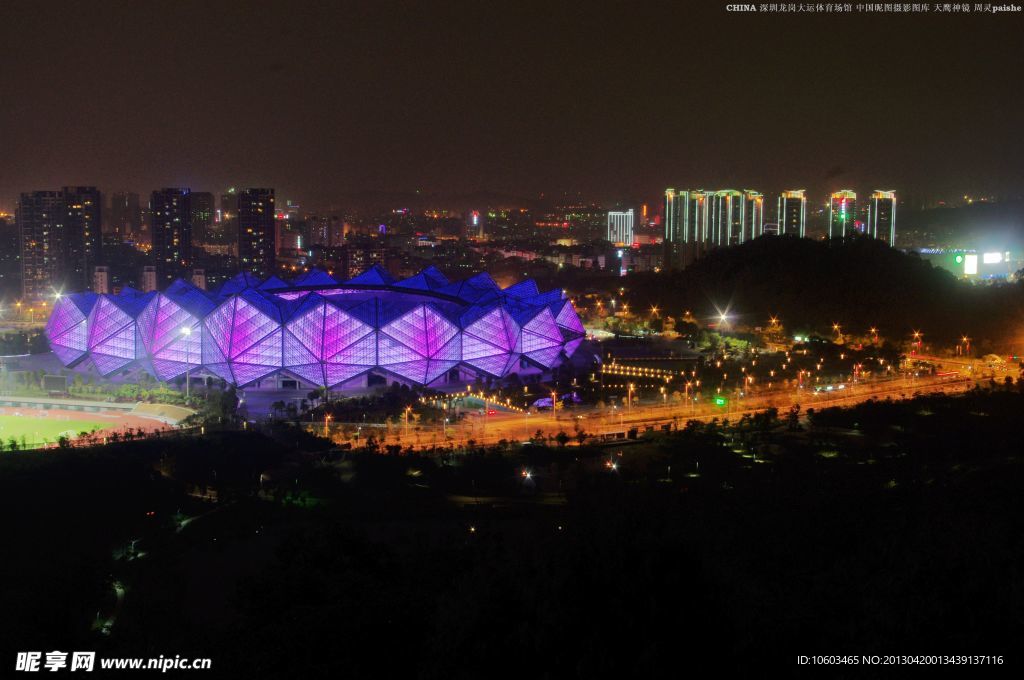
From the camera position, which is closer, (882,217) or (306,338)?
(306,338)

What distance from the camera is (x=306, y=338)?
20438 millimetres

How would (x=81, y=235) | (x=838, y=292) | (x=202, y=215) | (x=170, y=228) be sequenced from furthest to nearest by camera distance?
(x=202, y=215) < (x=170, y=228) < (x=81, y=235) < (x=838, y=292)

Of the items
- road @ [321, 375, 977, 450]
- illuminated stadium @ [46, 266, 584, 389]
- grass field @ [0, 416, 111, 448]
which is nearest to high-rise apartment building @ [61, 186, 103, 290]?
illuminated stadium @ [46, 266, 584, 389]

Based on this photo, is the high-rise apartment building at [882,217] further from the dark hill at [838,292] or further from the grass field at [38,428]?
the grass field at [38,428]

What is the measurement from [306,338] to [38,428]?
5.07m

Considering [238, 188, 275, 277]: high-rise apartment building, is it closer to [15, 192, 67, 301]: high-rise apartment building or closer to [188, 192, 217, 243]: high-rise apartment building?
[15, 192, 67, 301]: high-rise apartment building

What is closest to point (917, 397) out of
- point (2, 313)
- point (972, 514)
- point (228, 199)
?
point (972, 514)

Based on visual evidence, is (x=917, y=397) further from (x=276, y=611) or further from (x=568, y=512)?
(x=276, y=611)

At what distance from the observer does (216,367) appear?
20.6 m

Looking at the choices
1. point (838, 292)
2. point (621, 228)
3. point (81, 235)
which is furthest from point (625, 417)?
point (621, 228)

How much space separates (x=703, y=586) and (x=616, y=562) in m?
0.55

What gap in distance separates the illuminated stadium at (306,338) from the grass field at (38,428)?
296 cm

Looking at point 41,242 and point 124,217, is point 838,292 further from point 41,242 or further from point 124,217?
point 124,217

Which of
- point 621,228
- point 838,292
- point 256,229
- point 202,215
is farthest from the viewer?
point 621,228
